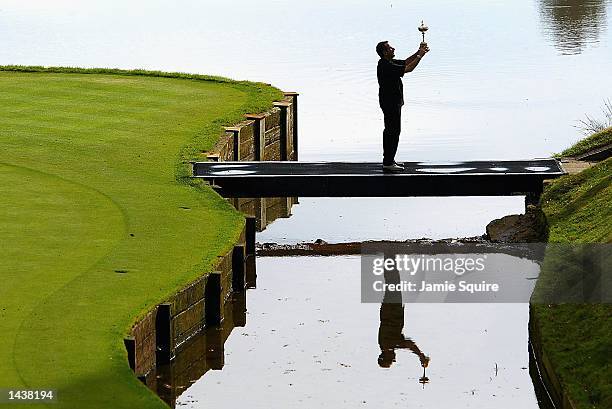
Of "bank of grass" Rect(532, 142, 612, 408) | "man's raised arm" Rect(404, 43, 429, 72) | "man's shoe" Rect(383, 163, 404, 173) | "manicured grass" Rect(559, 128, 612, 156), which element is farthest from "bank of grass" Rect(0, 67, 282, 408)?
"manicured grass" Rect(559, 128, 612, 156)

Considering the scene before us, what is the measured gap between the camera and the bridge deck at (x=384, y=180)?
3003 cm

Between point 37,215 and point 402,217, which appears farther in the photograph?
point 402,217

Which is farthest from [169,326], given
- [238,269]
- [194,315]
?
[238,269]

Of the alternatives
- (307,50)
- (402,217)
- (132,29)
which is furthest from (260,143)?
(132,29)

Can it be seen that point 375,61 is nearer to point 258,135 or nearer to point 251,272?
point 258,135

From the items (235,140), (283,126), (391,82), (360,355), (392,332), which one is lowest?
(392,332)

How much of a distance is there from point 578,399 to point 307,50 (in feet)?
160

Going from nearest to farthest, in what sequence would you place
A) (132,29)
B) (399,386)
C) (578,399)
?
(578,399) → (399,386) → (132,29)

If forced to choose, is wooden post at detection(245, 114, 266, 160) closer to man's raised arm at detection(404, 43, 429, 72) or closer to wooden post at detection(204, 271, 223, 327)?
man's raised arm at detection(404, 43, 429, 72)

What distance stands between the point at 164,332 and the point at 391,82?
7.72 m

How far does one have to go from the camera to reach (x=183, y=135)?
117 feet

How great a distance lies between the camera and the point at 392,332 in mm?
24391

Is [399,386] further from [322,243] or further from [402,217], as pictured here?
[402,217]

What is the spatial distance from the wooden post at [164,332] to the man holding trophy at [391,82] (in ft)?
21.9
